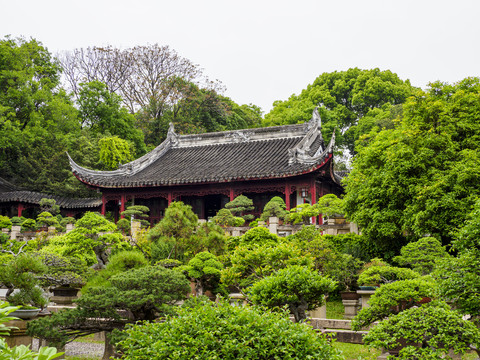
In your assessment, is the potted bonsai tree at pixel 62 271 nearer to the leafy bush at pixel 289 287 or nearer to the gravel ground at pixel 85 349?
the gravel ground at pixel 85 349

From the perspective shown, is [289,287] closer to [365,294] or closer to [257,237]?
[365,294]

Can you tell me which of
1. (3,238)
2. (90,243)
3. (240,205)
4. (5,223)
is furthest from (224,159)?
(90,243)

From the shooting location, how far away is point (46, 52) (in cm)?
3575

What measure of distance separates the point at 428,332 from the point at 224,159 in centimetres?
2055

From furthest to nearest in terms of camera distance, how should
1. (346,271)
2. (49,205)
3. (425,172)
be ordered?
(49,205)
(425,172)
(346,271)

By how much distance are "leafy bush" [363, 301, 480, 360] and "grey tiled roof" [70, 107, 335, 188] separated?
622 inches

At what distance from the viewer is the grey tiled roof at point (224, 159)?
2266cm

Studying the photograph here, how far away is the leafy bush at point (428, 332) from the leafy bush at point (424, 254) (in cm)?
536

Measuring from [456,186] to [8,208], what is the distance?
23.9m

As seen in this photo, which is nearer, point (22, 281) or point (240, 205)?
point (22, 281)

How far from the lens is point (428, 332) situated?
556 cm

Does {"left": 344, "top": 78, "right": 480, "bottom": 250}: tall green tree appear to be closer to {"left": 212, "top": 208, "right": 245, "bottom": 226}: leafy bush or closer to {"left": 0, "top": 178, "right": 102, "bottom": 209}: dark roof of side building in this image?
{"left": 212, "top": 208, "right": 245, "bottom": 226}: leafy bush

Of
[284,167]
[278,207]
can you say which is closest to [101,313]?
[278,207]

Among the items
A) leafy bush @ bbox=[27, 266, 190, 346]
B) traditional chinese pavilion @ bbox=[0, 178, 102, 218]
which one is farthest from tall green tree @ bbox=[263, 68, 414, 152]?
leafy bush @ bbox=[27, 266, 190, 346]
